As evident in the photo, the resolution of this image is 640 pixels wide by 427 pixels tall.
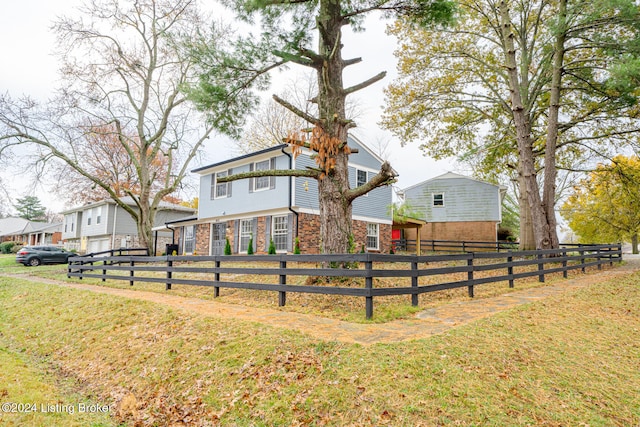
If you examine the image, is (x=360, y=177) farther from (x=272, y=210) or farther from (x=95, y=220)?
(x=95, y=220)

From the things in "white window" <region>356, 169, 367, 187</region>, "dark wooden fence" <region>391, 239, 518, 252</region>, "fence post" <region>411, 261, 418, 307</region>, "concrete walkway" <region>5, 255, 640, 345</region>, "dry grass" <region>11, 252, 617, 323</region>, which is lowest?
"concrete walkway" <region>5, 255, 640, 345</region>

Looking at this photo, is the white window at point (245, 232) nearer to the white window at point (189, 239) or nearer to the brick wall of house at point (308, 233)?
the brick wall of house at point (308, 233)

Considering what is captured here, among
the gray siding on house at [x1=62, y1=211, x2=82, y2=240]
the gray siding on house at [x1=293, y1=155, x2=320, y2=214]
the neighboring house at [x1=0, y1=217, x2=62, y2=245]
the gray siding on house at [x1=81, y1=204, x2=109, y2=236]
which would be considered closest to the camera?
the gray siding on house at [x1=293, y1=155, x2=320, y2=214]

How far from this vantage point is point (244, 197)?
19297 millimetres

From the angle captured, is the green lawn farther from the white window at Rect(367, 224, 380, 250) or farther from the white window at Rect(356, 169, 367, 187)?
the white window at Rect(367, 224, 380, 250)

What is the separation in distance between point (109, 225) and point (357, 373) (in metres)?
32.2

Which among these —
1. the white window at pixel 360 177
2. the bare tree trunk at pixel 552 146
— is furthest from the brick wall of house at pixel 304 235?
the bare tree trunk at pixel 552 146

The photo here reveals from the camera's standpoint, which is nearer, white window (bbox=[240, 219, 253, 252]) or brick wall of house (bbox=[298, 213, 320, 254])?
brick wall of house (bbox=[298, 213, 320, 254])

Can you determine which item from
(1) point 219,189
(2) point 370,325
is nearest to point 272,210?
(1) point 219,189

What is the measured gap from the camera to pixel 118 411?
4.50 meters

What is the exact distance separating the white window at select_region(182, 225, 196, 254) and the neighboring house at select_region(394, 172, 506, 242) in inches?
571

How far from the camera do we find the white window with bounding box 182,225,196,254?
22.6 metres

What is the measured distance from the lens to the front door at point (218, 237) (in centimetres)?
2059

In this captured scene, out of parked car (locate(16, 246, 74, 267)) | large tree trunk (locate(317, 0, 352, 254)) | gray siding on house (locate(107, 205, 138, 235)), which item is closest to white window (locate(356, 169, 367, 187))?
large tree trunk (locate(317, 0, 352, 254))
